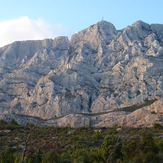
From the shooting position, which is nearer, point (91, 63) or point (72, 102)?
point (72, 102)

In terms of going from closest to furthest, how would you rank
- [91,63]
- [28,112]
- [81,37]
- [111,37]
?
[28,112]
[91,63]
[111,37]
[81,37]

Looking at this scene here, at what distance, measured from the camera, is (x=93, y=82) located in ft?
269

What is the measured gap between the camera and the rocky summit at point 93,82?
62.5 m

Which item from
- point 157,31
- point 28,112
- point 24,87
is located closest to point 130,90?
point 28,112

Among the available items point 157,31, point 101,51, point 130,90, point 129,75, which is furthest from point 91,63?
point 157,31

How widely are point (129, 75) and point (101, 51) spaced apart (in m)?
27.0

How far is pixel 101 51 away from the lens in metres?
101

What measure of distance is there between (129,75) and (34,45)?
6972 centimetres

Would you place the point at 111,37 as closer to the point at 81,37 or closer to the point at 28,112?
the point at 81,37

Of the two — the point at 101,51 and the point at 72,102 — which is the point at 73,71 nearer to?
the point at 72,102

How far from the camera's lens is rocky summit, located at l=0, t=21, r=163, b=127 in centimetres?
6247

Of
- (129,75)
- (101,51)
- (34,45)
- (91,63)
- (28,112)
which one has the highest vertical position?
(34,45)

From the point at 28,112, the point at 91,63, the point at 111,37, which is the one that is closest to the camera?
the point at 28,112

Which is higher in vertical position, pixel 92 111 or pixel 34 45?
pixel 34 45
